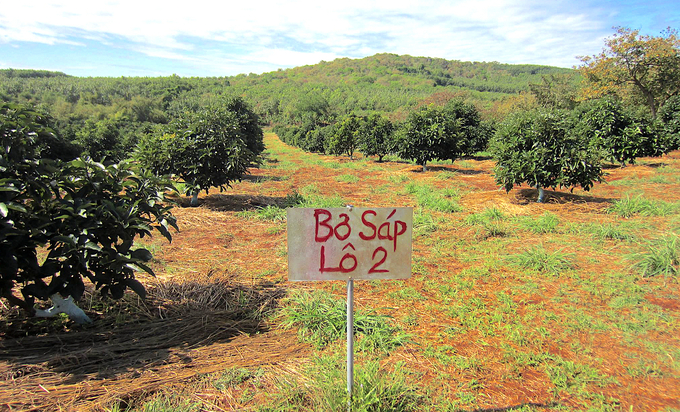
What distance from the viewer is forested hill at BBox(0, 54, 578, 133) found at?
78206 millimetres

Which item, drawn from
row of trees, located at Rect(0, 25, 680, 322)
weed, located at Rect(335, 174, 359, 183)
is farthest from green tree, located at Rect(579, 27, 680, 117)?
weed, located at Rect(335, 174, 359, 183)

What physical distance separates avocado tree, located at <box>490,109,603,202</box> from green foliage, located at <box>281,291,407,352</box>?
21.1ft

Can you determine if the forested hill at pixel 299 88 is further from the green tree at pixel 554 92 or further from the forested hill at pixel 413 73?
the green tree at pixel 554 92

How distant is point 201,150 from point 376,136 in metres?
16.3

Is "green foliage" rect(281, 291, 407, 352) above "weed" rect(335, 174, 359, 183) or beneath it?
beneath

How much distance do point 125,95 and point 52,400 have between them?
11665cm

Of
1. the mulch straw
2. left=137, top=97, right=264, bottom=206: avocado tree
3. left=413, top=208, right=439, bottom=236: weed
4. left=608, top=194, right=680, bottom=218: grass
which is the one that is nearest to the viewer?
the mulch straw

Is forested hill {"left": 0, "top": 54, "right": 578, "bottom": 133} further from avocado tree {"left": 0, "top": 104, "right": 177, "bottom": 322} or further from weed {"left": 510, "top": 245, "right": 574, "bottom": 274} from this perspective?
avocado tree {"left": 0, "top": 104, "right": 177, "bottom": 322}

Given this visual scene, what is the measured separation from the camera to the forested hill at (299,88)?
78206mm

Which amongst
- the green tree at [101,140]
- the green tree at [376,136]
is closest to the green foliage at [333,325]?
the green tree at [101,140]

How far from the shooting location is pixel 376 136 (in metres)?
22.8

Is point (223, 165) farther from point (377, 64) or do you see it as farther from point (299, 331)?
point (377, 64)

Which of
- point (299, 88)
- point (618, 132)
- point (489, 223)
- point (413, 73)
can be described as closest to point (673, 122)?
point (618, 132)

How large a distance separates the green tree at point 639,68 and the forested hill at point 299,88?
28.8 metres
